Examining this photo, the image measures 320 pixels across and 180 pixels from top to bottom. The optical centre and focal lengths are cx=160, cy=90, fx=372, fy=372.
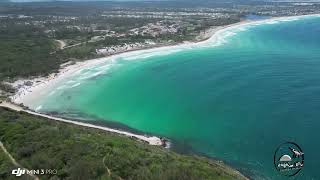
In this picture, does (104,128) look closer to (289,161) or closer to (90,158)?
(90,158)

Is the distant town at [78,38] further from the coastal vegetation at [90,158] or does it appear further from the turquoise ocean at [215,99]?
the coastal vegetation at [90,158]

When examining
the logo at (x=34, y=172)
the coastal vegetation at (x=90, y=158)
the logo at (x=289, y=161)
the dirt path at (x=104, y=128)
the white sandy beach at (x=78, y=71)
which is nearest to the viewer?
the logo at (x=34, y=172)

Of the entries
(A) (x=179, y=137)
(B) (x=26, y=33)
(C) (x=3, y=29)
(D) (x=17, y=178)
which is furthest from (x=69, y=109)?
(C) (x=3, y=29)

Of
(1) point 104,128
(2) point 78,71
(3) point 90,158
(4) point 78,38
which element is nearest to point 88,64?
(2) point 78,71

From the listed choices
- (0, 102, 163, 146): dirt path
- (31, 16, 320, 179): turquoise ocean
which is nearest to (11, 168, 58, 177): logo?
(0, 102, 163, 146): dirt path

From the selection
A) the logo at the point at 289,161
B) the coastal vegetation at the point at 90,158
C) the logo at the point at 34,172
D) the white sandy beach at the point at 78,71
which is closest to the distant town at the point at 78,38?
the white sandy beach at the point at 78,71

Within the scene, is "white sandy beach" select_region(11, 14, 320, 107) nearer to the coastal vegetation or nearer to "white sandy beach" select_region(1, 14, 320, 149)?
"white sandy beach" select_region(1, 14, 320, 149)
